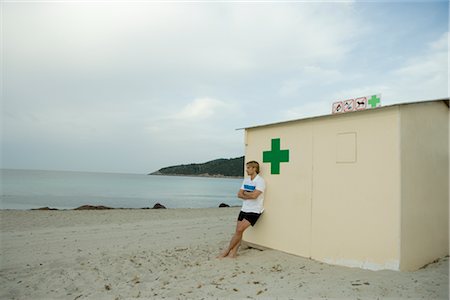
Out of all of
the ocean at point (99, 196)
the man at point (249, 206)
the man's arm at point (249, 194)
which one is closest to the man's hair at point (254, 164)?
the man at point (249, 206)

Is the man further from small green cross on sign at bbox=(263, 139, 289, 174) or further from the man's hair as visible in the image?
small green cross on sign at bbox=(263, 139, 289, 174)

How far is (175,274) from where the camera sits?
421 cm

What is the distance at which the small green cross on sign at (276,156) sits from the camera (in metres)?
4.93

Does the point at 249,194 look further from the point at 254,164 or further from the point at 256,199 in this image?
the point at 254,164

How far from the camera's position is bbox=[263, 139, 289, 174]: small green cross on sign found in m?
4.93

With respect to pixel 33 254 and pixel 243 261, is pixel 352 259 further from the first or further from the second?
pixel 33 254

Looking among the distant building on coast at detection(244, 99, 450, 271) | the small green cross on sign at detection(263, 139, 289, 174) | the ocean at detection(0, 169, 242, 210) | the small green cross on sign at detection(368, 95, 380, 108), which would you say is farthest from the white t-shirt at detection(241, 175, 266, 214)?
the ocean at detection(0, 169, 242, 210)

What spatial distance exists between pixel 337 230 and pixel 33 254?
4.76 meters

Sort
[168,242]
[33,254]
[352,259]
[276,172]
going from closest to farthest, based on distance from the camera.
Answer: [352,259]
[276,172]
[33,254]
[168,242]

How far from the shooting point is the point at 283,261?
14.5 ft

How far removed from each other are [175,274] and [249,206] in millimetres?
1515

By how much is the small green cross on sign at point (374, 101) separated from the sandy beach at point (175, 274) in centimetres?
185

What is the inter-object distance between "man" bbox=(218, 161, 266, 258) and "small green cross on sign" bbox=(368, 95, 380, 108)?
1.90 meters

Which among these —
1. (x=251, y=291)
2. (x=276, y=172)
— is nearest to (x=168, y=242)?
(x=276, y=172)
